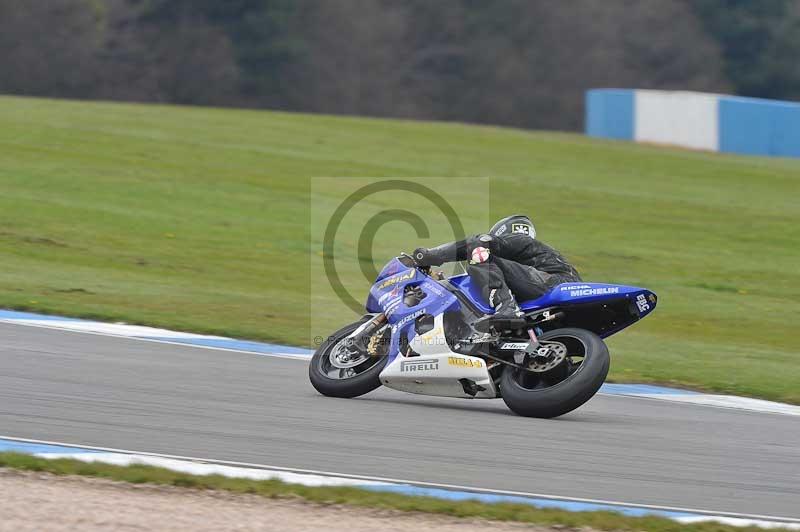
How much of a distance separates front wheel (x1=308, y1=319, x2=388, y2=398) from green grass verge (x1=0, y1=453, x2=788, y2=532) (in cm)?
243

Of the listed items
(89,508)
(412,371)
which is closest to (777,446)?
(412,371)

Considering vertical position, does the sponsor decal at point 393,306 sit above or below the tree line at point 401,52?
below

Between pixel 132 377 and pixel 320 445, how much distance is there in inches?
89.7

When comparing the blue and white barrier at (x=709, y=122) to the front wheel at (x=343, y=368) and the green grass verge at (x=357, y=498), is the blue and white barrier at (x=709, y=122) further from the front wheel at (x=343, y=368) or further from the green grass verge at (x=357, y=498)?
the green grass verge at (x=357, y=498)

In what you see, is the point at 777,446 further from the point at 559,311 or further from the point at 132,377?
the point at 132,377

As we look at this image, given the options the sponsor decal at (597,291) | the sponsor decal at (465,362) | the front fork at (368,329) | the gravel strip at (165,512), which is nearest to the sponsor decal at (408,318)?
the front fork at (368,329)

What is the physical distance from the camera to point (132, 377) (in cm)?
926

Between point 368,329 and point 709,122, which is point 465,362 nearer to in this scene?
point 368,329

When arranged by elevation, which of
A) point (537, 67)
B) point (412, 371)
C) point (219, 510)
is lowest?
point (219, 510)

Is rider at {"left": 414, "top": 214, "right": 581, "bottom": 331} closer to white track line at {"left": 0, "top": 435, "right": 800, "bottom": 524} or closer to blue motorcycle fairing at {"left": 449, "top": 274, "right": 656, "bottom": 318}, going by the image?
blue motorcycle fairing at {"left": 449, "top": 274, "right": 656, "bottom": 318}

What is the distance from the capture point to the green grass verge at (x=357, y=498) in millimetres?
6250

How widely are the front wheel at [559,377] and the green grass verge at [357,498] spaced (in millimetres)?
1760

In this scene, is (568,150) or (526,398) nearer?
(526,398)

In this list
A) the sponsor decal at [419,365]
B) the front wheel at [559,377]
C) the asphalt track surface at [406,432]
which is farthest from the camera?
the sponsor decal at [419,365]
